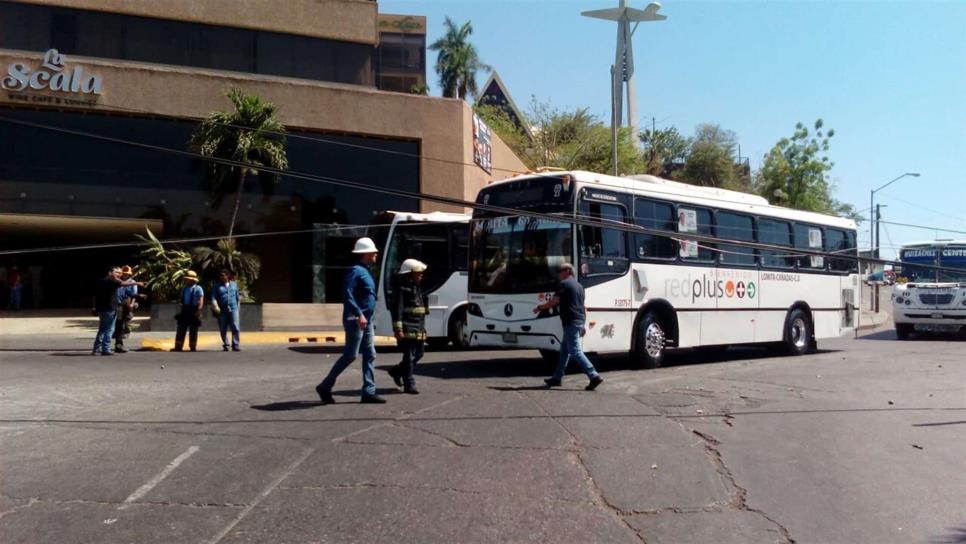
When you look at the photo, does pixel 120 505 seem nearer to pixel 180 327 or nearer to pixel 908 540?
pixel 908 540

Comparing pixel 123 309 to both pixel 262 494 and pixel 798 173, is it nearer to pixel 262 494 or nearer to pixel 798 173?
pixel 262 494

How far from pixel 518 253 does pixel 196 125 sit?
15.9 meters

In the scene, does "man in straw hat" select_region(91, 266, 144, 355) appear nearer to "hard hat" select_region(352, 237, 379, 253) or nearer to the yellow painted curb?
the yellow painted curb

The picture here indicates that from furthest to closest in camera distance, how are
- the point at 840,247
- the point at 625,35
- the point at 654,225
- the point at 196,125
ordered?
1. the point at 625,35
2. the point at 196,125
3. the point at 840,247
4. the point at 654,225

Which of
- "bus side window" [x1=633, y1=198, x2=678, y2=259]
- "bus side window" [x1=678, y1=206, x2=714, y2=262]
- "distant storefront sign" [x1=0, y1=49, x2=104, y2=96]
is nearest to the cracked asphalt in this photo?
"bus side window" [x1=633, y1=198, x2=678, y2=259]

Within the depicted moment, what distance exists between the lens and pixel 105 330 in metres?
14.1

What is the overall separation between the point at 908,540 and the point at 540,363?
28.7 feet

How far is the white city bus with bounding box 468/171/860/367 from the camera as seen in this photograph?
11.6m

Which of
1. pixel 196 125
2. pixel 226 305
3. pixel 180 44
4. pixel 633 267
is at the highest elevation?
pixel 180 44

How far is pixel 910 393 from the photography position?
428 inches

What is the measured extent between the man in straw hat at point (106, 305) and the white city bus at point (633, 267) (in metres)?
6.40

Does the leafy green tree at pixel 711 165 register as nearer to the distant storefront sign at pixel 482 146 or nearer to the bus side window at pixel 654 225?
the distant storefront sign at pixel 482 146

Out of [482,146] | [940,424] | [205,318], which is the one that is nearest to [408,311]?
[940,424]

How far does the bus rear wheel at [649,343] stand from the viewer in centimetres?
1244
